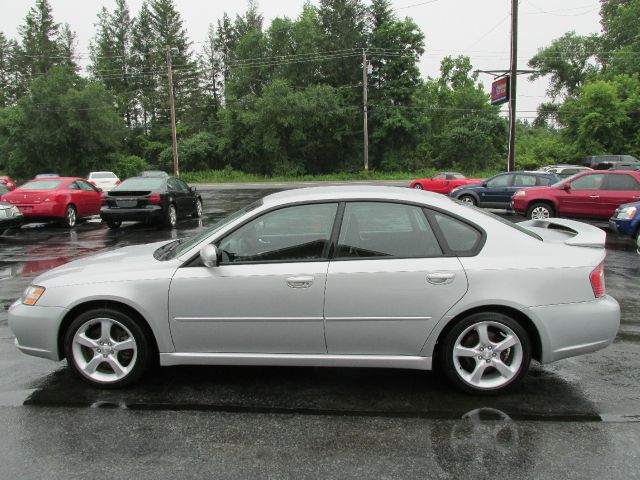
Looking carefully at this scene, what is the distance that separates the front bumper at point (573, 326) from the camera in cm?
384

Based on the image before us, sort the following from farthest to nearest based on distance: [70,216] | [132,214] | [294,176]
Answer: [294,176]
[70,216]
[132,214]

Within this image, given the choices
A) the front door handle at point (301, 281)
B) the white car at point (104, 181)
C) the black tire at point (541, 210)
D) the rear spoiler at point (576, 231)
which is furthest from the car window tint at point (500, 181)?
the white car at point (104, 181)

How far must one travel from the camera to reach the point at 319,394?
159 inches

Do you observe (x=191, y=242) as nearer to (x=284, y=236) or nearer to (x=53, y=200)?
(x=284, y=236)

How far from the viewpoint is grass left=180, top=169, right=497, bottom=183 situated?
47938 millimetres

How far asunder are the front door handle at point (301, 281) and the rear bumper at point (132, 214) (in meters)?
11.1

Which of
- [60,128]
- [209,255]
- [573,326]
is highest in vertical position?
[60,128]

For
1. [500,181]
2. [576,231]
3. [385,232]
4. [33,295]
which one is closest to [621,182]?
[500,181]

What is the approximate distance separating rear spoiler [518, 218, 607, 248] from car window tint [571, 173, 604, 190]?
10166 mm

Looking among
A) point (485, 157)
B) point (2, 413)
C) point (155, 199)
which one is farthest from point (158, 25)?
point (2, 413)

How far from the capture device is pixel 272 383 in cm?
425

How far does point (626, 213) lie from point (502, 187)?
24.6 ft

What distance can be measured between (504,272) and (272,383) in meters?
1.97

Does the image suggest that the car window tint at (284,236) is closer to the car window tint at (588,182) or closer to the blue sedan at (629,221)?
the blue sedan at (629,221)
